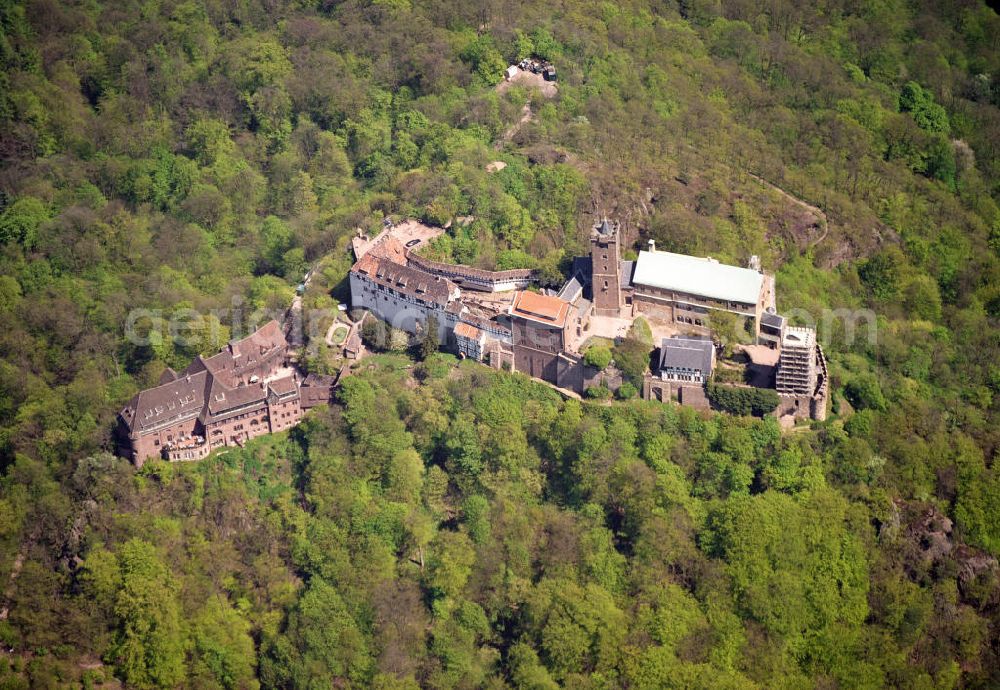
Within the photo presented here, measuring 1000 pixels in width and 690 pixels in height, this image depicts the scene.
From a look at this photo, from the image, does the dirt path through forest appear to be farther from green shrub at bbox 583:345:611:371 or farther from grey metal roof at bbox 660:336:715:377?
green shrub at bbox 583:345:611:371

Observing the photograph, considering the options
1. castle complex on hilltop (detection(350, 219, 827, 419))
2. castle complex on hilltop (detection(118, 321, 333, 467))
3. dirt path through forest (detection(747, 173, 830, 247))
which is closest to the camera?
castle complex on hilltop (detection(118, 321, 333, 467))

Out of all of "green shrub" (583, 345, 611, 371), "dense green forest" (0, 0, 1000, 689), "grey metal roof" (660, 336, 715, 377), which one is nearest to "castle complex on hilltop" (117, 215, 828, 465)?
"grey metal roof" (660, 336, 715, 377)

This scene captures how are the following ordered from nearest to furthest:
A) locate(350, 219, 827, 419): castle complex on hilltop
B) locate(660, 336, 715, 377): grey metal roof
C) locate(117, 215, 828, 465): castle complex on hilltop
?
locate(117, 215, 828, 465): castle complex on hilltop
locate(660, 336, 715, 377): grey metal roof
locate(350, 219, 827, 419): castle complex on hilltop

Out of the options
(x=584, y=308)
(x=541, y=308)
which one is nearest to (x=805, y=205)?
(x=584, y=308)

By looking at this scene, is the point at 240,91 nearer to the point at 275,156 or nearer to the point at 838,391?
the point at 275,156

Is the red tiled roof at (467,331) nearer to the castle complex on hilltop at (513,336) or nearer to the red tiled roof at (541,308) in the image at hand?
the castle complex on hilltop at (513,336)

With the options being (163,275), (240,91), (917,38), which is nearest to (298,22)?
(240,91)

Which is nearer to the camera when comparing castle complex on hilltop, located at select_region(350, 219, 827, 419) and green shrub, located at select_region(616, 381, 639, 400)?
green shrub, located at select_region(616, 381, 639, 400)
